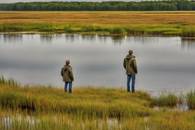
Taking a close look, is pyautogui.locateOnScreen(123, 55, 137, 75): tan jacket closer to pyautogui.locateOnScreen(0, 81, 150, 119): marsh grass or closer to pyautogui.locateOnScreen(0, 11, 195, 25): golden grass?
pyautogui.locateOnScreen(0, 81, 150, 119): marsh grass

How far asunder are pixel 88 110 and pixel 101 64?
18.0 m

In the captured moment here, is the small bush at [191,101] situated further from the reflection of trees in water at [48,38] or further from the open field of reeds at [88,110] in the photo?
the reflection of trees in water at [48,38]

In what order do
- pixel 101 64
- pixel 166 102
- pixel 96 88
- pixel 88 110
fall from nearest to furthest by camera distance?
pixel 88 110 → pixel 166 102 → pixel 96 88 → pixel 101 64

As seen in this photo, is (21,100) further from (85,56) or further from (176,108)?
(85,56)

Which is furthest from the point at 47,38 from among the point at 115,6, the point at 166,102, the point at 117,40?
the point at 115,6

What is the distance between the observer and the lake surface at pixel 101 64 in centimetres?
2514

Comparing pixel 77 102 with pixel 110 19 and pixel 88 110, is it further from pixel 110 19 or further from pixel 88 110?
pixel 110 19

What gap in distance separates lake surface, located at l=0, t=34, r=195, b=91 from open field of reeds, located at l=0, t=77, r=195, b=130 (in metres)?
4.94

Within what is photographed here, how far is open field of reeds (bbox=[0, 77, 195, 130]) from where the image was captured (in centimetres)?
1276

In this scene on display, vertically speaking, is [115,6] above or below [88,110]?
below

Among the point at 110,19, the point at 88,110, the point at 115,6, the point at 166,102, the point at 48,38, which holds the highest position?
the point at 88,110

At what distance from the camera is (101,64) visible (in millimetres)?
33531

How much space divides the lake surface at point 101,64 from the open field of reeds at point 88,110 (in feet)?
16.2

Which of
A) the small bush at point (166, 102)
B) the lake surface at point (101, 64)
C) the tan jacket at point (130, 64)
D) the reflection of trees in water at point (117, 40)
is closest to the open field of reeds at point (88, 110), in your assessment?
the small bush at point (166, 102)
